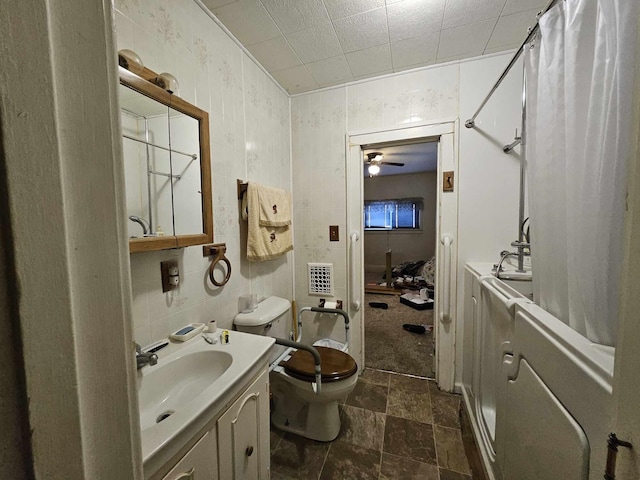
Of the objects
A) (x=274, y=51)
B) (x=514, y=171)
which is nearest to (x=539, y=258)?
(x=514, y=171)

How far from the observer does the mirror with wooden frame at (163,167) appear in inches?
35.3

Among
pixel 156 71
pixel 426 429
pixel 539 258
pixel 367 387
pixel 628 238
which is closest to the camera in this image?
pixel 628 238

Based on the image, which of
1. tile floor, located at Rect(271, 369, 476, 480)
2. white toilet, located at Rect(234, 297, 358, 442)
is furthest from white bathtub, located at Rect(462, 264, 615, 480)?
white toilet, located at Rect(234, 297, 358, 442)

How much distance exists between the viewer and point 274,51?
1.53 meters

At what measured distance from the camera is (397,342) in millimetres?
2475

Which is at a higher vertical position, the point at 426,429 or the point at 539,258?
the point at 539,258

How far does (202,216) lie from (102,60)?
3.19 feet

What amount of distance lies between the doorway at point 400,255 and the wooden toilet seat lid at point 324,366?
0.79 metres

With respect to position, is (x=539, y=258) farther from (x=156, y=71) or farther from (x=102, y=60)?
(x=156, y=71)

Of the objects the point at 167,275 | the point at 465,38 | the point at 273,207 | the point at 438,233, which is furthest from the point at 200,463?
the point at 465,38

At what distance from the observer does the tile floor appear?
47.8 inches

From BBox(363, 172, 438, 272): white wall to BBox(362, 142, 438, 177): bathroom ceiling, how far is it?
22cm

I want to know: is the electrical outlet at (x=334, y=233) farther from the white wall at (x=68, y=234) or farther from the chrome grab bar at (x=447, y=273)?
the white wall at (x=68, y=234)

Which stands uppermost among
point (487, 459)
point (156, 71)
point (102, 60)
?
point (156, 71)
